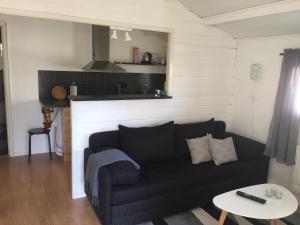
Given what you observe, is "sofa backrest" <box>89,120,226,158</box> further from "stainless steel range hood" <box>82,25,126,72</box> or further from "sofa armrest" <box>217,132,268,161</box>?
"stainless steel range hood" <box>82,25,126,72</box>

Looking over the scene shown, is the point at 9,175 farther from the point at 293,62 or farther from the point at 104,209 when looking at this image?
the point at 293,62

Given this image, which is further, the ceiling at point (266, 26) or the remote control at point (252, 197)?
the ceiling at point (266, 26)

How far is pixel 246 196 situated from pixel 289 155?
1.20 m

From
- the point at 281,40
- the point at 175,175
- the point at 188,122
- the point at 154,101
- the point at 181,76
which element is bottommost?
the point at 175,175

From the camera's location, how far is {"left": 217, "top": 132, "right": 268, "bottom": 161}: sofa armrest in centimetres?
341

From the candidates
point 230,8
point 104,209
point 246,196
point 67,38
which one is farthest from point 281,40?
point 67,38

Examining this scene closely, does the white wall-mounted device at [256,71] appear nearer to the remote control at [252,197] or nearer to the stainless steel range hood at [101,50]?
the remote control at [252,197]

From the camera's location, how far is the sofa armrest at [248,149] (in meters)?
3.41

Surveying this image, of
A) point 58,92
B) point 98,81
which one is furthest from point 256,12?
point 58,92

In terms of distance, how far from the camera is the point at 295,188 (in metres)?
3.15

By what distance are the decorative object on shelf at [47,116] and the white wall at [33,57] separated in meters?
0.27

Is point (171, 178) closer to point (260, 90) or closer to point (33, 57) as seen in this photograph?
point (260, 90)

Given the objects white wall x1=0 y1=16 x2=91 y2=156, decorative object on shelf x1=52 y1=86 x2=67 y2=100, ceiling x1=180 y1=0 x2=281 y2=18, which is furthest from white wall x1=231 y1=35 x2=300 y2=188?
decorative object on shelf x1=52 y1=86 x2=67 y2=100

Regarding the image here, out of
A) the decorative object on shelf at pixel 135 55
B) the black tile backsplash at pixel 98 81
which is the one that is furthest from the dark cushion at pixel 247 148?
the decorative object on shelf at pixel 135 55
